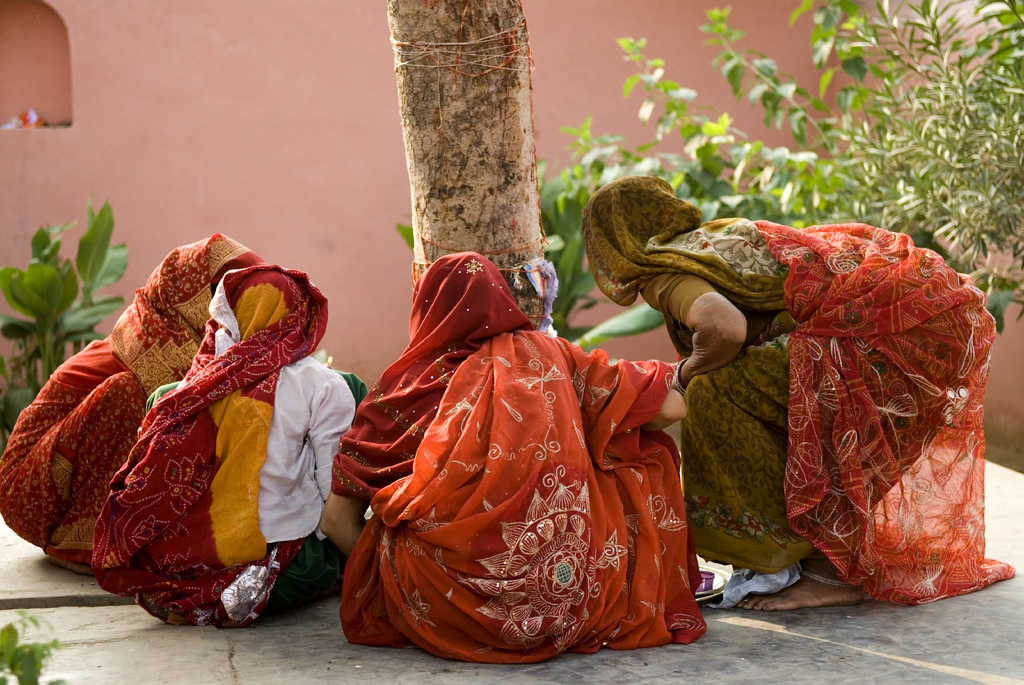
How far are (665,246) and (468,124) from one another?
29.3 inches

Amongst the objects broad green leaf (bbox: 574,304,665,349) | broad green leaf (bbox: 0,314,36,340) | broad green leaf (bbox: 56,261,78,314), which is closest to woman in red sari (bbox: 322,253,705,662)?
broad green leaf (bbox: 574,304,665,349)

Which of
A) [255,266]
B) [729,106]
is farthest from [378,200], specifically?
[255,266]

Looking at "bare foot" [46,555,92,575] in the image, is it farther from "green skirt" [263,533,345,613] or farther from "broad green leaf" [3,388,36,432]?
"broad green leaf" [3,388,36,432]

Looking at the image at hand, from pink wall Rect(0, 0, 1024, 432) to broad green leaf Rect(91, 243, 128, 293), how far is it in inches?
A: 29.5

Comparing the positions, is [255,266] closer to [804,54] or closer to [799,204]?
[799,204]

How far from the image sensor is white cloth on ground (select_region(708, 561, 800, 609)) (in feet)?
10.9

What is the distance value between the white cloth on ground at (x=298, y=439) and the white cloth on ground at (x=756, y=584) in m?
1.29

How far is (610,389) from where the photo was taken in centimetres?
304

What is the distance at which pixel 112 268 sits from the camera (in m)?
6.09

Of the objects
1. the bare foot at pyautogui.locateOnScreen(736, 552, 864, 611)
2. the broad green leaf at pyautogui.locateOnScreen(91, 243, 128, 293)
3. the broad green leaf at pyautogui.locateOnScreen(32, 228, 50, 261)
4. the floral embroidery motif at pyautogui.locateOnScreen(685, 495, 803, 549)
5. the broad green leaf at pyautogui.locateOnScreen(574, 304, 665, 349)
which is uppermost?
the broad green leaf at pyautogui.locateOnScreen(32, 228, 50, 261)

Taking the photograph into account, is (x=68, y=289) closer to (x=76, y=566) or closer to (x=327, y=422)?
(x=76, y=566)

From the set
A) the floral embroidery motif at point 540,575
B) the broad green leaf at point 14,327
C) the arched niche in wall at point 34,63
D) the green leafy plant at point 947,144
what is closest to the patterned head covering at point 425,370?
the floral embroidery motif at point 540,575

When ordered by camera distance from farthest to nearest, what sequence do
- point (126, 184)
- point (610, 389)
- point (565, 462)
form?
point (126, 184) → point (610, 389) → point (565, 462)

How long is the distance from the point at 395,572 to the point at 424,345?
65 centimetres
